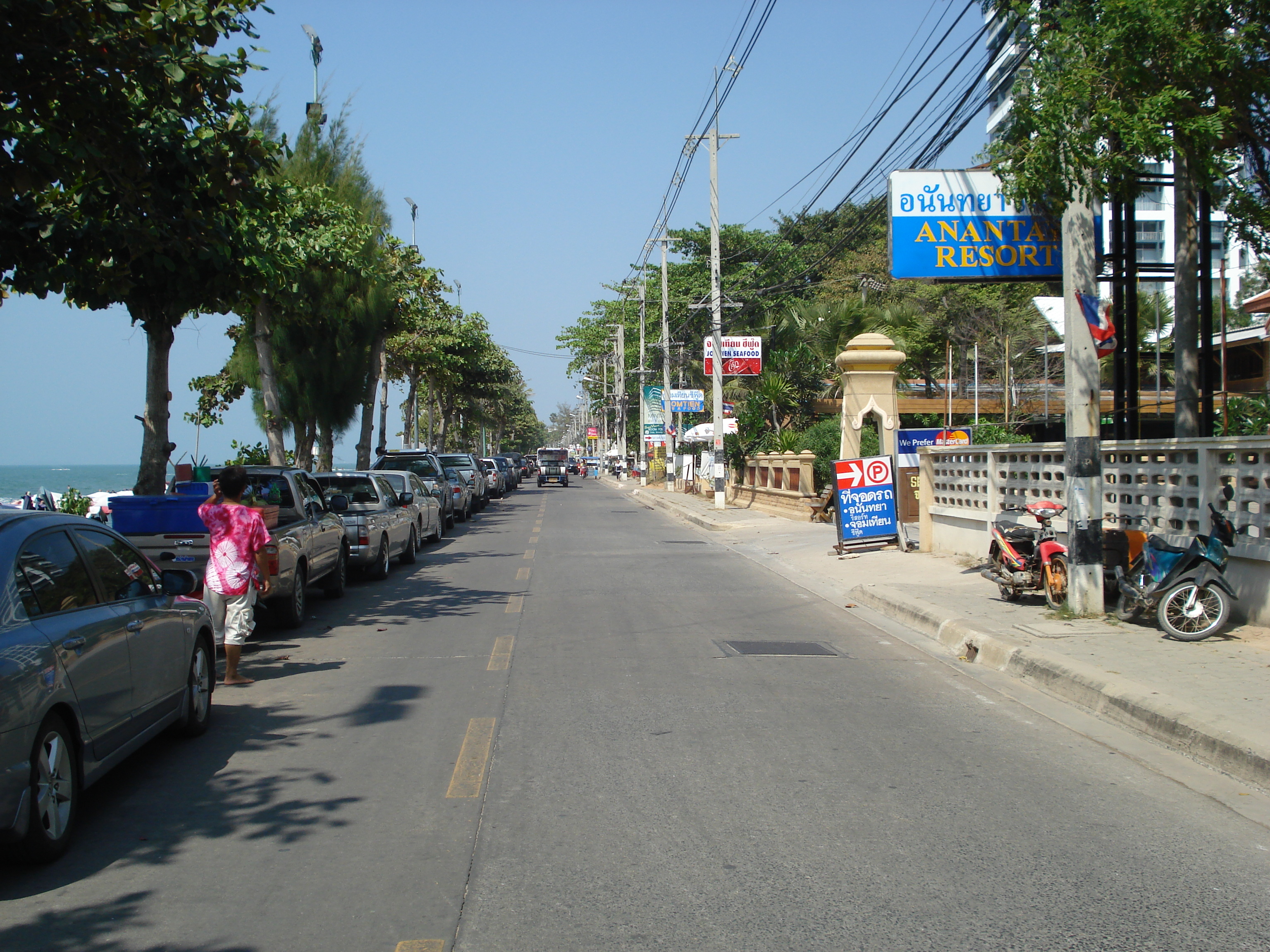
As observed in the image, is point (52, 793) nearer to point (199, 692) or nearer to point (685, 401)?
point (199, 692)

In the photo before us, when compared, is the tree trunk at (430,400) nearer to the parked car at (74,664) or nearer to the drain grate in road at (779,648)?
the drain grate in road at (779,648)

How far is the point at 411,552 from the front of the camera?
18.3m

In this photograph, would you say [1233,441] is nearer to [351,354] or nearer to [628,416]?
[351,354]

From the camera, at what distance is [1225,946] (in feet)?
12.5

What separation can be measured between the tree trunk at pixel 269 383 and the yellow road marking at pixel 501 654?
13132mm

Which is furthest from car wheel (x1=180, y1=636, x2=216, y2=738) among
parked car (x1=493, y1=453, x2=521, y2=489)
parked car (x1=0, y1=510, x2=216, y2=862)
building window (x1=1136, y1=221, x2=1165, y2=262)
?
building window (x1=1136, y1=221, x2=1165, y2=262)

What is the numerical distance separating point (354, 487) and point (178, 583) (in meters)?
10.6

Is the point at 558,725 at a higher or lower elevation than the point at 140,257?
lower

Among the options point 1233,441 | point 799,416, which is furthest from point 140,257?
point 799,416

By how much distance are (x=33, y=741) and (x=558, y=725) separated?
10.8 feet

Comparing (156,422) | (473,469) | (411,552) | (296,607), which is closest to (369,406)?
(473,469)

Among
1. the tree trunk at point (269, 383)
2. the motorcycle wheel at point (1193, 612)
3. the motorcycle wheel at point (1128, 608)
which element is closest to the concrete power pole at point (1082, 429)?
the motorcycle wheel at point (1128, 608)

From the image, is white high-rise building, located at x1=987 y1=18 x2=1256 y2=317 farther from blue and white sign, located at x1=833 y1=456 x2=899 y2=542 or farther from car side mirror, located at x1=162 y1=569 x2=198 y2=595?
car side mirror, located at x1=162 y1=569 x2=198 y2=595

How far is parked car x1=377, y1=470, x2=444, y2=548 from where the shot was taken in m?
19.3
